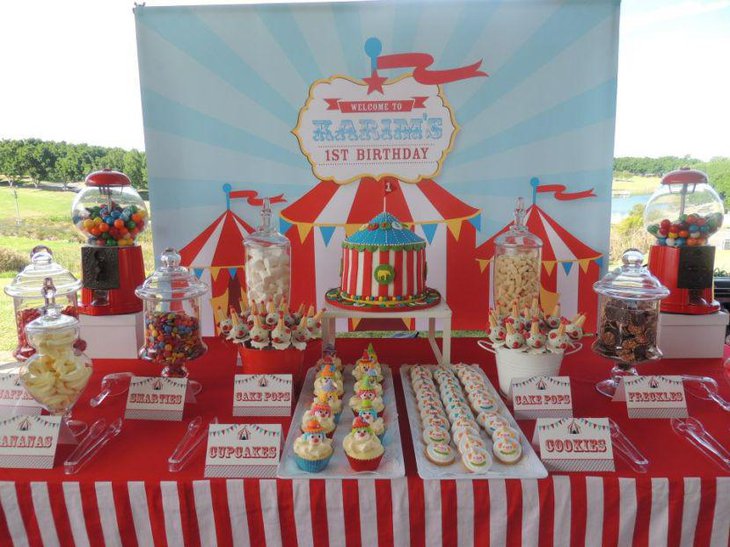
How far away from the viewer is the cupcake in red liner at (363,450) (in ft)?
4.12

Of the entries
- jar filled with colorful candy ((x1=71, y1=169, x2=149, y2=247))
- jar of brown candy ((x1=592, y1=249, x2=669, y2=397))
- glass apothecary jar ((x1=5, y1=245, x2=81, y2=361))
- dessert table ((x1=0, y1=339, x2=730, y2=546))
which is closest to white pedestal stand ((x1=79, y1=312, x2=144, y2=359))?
glass apothecary jar ((x1=5, y1=245, x2=81, y2=361))

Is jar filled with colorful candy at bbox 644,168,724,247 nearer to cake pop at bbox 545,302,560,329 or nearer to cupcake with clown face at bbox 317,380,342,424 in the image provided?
cake pop at bbox 545,302,560,329

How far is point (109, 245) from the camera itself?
7.06ft

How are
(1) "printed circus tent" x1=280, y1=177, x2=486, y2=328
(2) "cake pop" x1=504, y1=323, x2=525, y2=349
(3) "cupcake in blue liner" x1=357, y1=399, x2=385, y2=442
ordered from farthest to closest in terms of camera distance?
(1) "printed circus tent" x1=280, y1=177, x2=486, y2=328 < (2) "cake pop" x1=504, y1=323, x2=525, y2=349 < (3) "cupcake in blue liner" x1=357, y1=399, x2=385, y2=442

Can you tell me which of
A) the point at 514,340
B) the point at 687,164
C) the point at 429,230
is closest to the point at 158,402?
the point at 514,340

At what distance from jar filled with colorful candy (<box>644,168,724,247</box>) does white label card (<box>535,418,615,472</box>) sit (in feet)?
3.81

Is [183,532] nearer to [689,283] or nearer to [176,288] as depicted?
[176,288]

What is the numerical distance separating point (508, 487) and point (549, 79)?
2086mm

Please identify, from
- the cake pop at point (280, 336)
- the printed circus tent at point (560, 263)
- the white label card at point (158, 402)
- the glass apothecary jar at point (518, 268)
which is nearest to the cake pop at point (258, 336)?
the cake pop at point (280, 336)

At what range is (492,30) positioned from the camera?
255cm

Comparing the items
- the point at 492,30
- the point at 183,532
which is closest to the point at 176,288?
the point at 183,532

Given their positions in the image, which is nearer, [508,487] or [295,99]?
[508,487]

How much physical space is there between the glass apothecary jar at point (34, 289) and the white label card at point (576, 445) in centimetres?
158

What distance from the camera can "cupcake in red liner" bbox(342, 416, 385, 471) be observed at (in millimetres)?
1255
